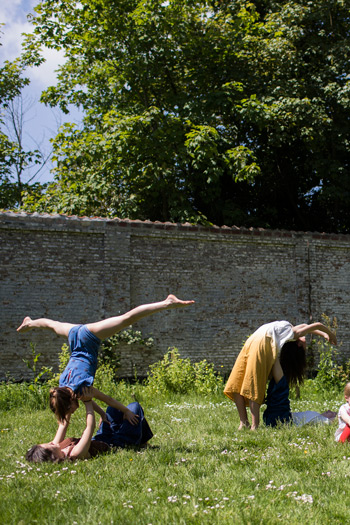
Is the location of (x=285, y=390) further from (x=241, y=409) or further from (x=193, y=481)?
(x=193, y=481)

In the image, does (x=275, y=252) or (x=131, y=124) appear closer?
(x=275, y=252)

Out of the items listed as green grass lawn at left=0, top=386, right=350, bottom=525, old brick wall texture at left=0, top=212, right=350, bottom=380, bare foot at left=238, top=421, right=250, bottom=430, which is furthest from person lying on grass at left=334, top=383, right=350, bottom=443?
old brick wall texture at left=0, top=212, right=350, bottom=380

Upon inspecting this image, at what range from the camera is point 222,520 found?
331 centimetres

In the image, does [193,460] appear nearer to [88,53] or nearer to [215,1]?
[88,53]

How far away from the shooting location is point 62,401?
16.4 feet

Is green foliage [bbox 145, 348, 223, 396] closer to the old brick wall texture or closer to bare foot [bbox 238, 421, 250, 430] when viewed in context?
the old brick wall texture

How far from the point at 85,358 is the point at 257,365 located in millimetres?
2174

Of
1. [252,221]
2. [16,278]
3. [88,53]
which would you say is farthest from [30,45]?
[16,278]

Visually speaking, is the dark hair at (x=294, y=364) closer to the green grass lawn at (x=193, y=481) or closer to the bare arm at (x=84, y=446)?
the green grass lawn at (x=193, y=481)

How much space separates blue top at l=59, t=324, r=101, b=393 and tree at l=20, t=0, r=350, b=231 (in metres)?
8.81

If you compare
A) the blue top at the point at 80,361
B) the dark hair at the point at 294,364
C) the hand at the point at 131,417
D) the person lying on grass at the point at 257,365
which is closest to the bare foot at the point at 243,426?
the person lying on grass at the point at 257,365

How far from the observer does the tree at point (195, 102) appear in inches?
569

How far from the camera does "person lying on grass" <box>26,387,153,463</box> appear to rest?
4.84 meters

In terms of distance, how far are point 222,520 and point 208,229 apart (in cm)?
872
